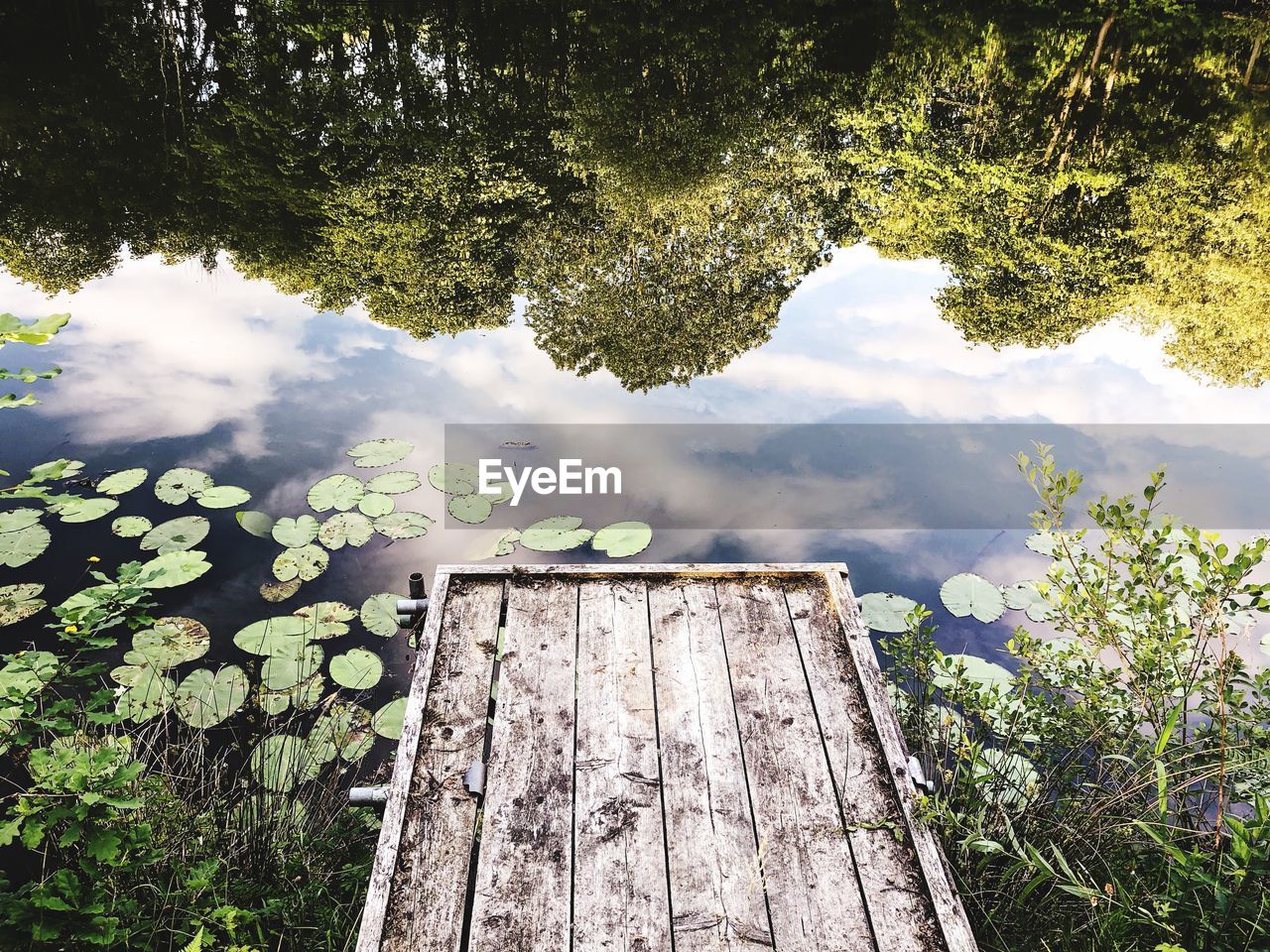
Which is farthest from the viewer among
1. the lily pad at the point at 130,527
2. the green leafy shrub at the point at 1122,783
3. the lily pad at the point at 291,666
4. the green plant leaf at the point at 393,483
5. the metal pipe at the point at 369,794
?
the green plant leaf at the point at 393,483

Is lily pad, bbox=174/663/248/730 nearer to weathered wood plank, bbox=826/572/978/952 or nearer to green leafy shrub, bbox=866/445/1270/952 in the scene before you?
weathered wood plank, bbox=826/572/978/952

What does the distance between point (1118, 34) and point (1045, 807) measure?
45.7 feet

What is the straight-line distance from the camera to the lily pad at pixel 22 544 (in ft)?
12.8

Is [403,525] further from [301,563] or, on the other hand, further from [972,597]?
[972,597]

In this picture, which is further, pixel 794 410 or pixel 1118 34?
pixel 1118 34

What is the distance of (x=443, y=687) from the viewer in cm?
254

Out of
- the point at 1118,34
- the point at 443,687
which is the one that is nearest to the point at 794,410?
the point at 443,687

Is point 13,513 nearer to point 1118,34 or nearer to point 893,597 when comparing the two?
point 893,597

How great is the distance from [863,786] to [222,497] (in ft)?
14.8

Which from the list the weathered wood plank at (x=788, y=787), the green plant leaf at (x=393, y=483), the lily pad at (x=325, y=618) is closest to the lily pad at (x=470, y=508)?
the green plant leaf at (x=393, y=483)

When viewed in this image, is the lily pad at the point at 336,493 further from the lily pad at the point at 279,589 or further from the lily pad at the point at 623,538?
the lily pad at the point at 623,538

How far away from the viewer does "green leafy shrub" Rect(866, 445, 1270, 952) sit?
6.46 feet

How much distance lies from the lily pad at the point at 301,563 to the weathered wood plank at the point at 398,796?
5.45ft

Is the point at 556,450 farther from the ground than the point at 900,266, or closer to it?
closer to it
